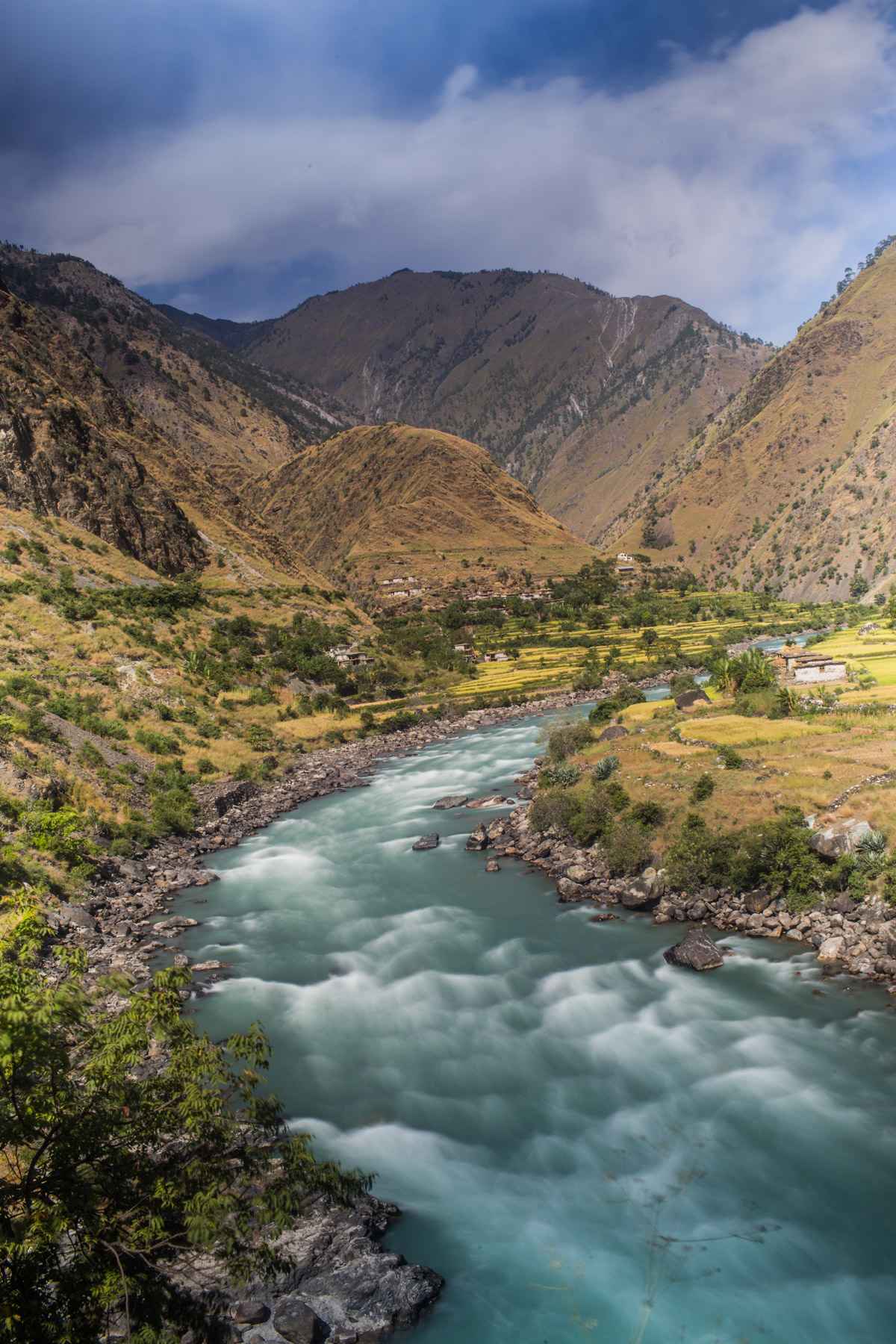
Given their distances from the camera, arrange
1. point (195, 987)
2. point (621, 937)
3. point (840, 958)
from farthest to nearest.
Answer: point (621, 937) < point (195, 987) < point (840, 958)

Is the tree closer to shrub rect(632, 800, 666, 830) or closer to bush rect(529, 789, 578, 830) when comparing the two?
shrub rect(632, 800, 666, 830)

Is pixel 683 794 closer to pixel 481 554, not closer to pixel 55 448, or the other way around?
pixel 55 448

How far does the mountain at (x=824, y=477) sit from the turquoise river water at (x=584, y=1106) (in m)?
120

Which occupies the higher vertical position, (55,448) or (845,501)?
(55,448)

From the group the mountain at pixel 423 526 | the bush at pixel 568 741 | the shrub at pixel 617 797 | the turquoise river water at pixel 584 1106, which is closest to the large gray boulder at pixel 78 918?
the turquoise river water at pixel 584 1106

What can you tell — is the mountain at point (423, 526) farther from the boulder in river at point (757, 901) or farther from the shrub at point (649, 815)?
the boulder in river at point (757, 901)

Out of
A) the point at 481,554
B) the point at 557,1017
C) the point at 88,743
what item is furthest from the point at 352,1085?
the point at 481,554

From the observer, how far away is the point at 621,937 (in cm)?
2402

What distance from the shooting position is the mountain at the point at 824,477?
445 ft

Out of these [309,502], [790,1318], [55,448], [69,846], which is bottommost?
[790,1318]

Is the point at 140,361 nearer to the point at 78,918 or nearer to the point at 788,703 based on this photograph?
the point at 788,703

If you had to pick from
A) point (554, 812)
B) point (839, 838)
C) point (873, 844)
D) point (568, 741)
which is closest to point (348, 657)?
point (568, 741)

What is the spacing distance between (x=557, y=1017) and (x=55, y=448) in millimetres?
74600

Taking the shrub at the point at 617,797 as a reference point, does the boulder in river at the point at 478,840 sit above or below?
below
